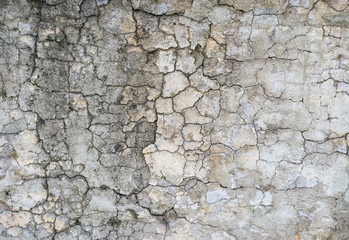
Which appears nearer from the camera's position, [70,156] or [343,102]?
[343,102]

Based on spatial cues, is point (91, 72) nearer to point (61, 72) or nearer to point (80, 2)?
point (61, 72)

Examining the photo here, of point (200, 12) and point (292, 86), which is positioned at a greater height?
point (200, 12)

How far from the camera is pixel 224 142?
5.93ft

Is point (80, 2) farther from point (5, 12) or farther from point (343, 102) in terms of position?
point (343, 102)

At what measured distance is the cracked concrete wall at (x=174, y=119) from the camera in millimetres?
1728

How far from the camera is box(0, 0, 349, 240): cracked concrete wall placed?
1.73m

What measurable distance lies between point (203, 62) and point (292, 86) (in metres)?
0.46

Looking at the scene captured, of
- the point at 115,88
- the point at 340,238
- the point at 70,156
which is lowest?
the point at 340,238

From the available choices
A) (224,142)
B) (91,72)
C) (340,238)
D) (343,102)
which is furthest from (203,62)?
(340,238)

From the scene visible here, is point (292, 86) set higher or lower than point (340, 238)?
higher

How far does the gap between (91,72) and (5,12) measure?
20.0 inches

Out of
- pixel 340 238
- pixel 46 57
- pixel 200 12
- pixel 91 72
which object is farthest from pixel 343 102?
pixel 46 57

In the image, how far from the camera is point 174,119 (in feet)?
5.91

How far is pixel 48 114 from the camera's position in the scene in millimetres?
1797
